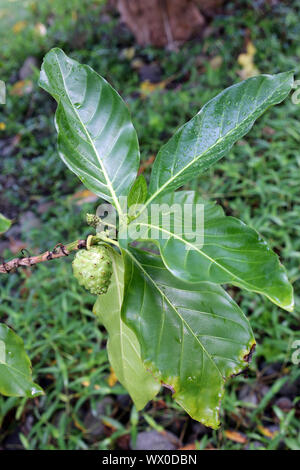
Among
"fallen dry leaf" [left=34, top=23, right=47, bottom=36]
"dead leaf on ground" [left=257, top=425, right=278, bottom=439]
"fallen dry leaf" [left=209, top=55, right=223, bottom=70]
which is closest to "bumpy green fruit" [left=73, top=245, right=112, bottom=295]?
"dead leaf on ground" [left=257, top=425, right=278, bottom=439]

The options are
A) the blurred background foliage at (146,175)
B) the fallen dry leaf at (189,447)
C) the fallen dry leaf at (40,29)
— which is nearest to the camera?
the fallen dry leaf at (189,447)

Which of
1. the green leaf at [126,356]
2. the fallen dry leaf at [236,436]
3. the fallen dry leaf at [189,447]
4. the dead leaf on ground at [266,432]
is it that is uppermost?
the green leaf at [126,356]

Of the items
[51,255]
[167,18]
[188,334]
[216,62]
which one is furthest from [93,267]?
[167,18]

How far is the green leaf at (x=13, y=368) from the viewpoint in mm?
777

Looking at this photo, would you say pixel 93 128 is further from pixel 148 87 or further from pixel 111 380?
pixel 148 87

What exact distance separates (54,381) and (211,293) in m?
1.52

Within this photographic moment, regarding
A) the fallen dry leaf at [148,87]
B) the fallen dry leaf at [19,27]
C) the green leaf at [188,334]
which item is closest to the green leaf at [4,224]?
the green leaf at [188,334]

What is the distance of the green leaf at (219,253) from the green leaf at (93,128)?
0.10 m

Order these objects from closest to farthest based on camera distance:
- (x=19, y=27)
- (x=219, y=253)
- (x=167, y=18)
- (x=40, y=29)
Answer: (x=219, y=253), (x=167, y=18), (x=40, y=29), (x=19, y=27)

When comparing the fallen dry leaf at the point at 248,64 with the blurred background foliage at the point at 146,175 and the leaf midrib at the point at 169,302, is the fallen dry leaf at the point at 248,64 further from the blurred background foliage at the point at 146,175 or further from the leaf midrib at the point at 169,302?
the leaf midrib at the point at 169,302

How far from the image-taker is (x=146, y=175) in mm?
2734

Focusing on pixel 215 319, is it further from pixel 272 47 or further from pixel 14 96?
pixel 14 96

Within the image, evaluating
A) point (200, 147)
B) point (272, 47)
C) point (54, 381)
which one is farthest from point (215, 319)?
point (272, 47)

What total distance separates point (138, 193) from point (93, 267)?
16cm
